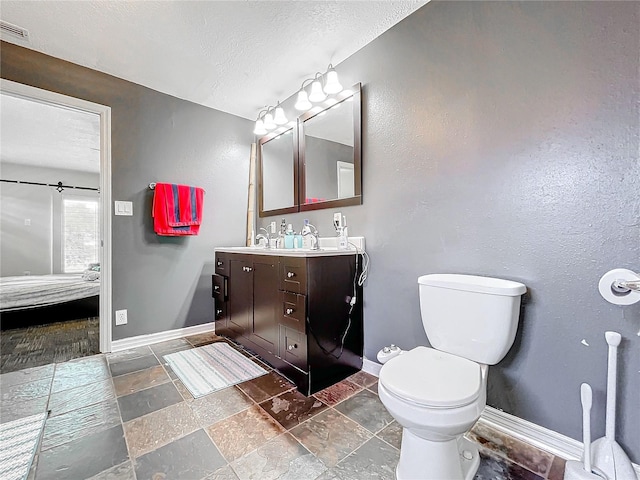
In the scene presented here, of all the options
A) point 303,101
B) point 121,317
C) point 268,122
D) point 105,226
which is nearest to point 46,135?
point 105,226

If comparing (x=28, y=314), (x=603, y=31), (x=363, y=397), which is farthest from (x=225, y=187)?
(x=603, y=31)

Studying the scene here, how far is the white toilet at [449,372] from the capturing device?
2.89 feet

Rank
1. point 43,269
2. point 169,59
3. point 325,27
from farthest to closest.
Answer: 1. point 43,269
2. point 169,59
3. point 325,27

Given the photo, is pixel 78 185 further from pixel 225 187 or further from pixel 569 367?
pixel 569 367

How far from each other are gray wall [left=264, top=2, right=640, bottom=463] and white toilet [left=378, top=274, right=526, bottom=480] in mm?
195

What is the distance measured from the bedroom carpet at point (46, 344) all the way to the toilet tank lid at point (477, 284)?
265cm

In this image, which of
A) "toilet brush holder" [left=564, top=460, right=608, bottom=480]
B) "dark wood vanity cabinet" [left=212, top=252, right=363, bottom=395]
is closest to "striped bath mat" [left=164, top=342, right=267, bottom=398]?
"dark wood vanity cabinet" [left=212, top=252, right=363, bottom=395]

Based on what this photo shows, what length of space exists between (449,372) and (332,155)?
167cm

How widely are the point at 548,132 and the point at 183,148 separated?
2.73 meters

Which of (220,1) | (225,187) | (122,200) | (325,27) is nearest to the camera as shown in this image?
(220,1)

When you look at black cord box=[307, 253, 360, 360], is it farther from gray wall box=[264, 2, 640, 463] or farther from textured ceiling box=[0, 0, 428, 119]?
textured ceiling box=[0, 0, 428, 119]

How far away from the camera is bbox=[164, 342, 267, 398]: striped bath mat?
172 cm

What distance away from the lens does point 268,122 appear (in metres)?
2.68

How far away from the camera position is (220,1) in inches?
61.7
